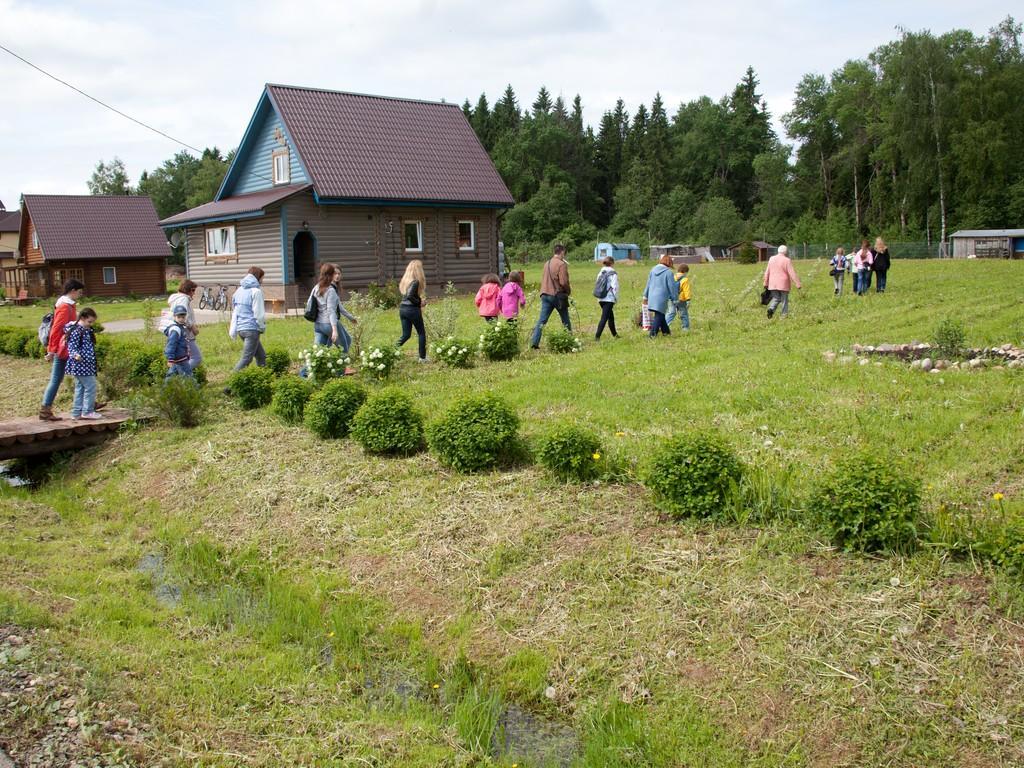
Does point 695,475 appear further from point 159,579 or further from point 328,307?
point 328,307

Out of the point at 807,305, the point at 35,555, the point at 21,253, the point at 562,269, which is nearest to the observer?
the point at 35,555

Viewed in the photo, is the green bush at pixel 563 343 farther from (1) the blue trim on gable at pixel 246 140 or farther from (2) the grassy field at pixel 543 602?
(1) the blue trim on gable at pixel 246 140

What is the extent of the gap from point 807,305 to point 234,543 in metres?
14.7

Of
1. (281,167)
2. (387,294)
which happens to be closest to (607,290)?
(387,294)

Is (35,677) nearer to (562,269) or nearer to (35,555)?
(35,555)

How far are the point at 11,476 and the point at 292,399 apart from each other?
133 inches

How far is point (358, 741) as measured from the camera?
168 inches

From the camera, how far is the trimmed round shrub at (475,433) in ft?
23.6

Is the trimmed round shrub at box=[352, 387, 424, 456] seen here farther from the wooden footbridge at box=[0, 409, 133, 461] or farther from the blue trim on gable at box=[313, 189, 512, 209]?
the blue trim on gable at box=[313, 189, 512, 209]

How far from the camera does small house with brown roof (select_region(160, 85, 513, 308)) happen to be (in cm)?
2494

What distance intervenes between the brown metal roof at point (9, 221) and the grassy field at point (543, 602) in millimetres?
60231

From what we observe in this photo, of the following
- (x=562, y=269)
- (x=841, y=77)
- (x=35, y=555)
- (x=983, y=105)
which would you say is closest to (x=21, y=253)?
(x=562, y=269)

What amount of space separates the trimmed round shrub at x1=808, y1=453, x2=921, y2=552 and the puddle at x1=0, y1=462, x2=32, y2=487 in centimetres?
827

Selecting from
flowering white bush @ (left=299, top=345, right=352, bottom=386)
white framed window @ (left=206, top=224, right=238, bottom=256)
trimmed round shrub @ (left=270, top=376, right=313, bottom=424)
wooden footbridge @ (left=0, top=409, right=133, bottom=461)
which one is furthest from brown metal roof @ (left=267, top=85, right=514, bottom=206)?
trimmed round shrub @ (left=270, top=376, right=313, bottom=424)
